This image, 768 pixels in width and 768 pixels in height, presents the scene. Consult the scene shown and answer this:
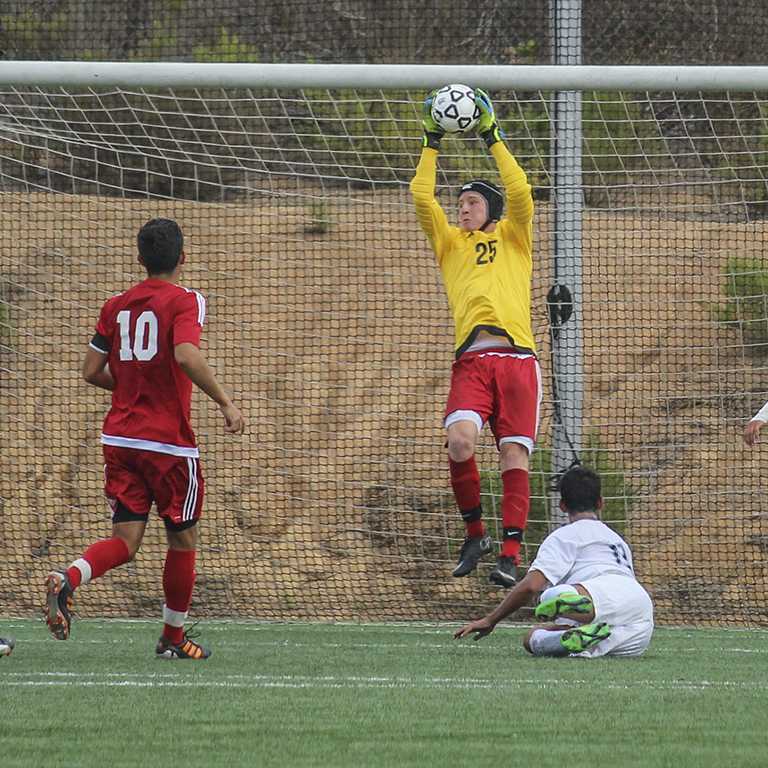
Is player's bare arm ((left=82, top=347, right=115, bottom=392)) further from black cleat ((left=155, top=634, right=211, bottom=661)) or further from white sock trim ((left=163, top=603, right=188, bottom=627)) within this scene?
black cleat ((left=155, top=634, right=211, bottom=661))

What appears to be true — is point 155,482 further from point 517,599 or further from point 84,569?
point 517,599

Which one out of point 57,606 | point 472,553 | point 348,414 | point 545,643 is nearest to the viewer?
point 57,606

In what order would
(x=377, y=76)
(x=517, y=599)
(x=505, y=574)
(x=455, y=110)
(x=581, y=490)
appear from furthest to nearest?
(x=377, y=76), (x=455, y=110), (x=505, y=574), (x=581, y=490), (x=517, y=599)

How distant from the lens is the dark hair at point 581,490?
7.66 m

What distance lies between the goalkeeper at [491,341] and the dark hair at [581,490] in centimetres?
64

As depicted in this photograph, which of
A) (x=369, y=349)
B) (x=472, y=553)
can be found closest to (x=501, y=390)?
(x=472, y=553)

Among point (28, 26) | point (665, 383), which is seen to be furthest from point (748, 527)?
point (28, 26)

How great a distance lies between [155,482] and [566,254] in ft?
13.9

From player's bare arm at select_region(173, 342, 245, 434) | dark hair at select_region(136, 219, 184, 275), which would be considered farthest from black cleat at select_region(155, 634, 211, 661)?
dark hair at select_region(136, 219, 184, 275)

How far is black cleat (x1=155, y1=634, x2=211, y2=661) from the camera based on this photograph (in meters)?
7.41

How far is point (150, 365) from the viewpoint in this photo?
7.14m

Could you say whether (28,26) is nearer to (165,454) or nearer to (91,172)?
(91,172)

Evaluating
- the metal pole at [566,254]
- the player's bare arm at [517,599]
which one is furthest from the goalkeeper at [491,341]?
the metal pole at [566,254]

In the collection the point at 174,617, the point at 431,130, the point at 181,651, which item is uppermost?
the point at 431,130
